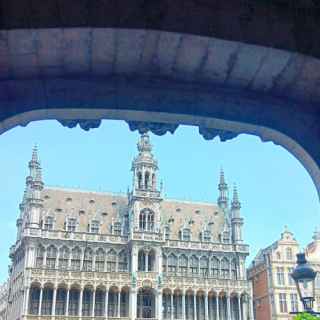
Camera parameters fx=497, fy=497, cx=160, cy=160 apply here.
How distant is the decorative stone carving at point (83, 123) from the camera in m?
3.71

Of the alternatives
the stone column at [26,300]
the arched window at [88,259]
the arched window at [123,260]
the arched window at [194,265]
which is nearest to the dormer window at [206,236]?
the arched window at [194,265]

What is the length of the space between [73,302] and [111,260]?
536 cm

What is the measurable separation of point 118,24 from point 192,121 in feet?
3.54

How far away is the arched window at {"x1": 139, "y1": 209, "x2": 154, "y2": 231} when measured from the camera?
163 feet

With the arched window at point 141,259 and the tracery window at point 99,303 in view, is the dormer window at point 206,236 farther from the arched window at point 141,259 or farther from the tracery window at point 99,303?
the tracery window at point 99,303

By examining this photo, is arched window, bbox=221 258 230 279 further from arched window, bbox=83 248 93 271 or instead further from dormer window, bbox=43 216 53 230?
dormer window, bbox=43 216 53 230

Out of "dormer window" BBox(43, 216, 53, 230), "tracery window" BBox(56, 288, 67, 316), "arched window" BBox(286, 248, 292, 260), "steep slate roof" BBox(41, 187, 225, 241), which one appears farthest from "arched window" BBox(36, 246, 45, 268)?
"arched window" BBox(286, 248, 292, 260)

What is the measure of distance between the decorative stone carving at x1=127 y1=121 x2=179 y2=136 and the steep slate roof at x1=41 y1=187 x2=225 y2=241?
153 ft

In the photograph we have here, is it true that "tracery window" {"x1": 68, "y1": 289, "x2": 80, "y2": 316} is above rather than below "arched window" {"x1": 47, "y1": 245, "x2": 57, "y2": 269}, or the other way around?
below

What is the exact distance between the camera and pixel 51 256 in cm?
4712

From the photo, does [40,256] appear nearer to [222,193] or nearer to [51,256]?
[51,256]

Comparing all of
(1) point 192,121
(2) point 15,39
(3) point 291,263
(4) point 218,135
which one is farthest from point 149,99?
(3) point 291,263

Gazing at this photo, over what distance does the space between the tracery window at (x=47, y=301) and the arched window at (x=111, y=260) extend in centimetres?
597

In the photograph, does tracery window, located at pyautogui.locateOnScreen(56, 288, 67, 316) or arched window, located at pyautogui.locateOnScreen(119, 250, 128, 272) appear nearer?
tracery window, located at pyautogui.locateOnScreen(56, 288, 67, 316)
